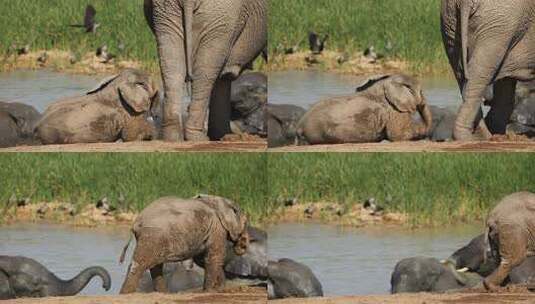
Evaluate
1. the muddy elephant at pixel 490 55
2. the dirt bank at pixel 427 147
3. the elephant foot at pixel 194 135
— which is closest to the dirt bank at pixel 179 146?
the elephant foot at pixel 194 135

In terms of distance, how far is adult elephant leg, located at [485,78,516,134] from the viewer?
1591cm

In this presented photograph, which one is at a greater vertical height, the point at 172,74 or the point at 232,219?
the point at 172,74

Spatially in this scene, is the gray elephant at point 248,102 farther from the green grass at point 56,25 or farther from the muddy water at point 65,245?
the muddy water at point 65,245

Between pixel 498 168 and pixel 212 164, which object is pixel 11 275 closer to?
pixel 212 164

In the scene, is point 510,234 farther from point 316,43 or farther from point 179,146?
point 179,146

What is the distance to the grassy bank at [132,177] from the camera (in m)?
15.9

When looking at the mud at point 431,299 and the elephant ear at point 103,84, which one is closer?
the mud at point 431,299

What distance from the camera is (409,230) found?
53.5ft

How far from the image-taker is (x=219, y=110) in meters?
15.9

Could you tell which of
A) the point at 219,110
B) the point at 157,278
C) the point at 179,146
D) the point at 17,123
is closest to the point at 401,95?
the point at 219,110

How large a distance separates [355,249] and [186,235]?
1.18 meters

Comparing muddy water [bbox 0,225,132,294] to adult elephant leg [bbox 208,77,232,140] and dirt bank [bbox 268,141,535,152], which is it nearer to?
adult elephant leg [bbox 208,77,232,140]

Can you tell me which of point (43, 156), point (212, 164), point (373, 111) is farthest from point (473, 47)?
point (43, 156)

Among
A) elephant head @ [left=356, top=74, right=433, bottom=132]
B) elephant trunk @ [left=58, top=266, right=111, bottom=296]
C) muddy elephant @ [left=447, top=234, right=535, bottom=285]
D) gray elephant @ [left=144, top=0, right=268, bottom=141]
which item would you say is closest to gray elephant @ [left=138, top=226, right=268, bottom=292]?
elephant trunk @ [left=58, top=266, right=111, bottom=296]
